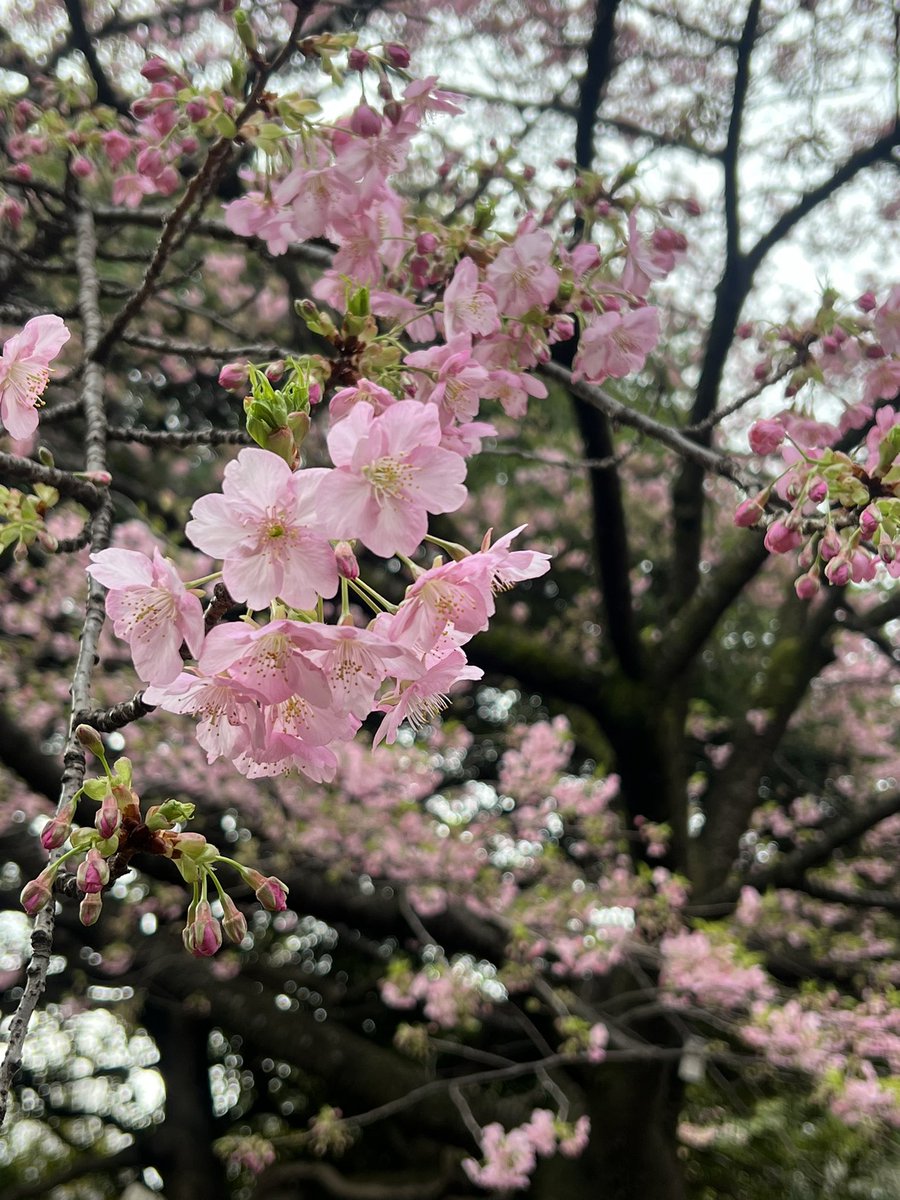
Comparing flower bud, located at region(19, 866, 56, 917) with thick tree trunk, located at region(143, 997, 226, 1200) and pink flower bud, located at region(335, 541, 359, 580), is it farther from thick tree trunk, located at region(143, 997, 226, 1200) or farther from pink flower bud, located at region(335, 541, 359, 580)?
Answer: thick tree trunk, located at region(143, 997, 226, 1200)

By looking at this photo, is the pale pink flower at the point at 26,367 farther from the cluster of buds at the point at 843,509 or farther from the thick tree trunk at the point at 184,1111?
the thick tree trunk at the point at 184,1111

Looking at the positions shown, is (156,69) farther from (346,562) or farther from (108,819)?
(108,819)

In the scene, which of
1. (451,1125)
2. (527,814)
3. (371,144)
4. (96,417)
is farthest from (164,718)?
(371,144)

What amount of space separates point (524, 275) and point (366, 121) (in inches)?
12.9

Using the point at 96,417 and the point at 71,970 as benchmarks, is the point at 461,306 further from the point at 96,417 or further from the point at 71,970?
the point at 71,970

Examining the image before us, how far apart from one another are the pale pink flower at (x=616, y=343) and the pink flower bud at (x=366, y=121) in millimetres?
446

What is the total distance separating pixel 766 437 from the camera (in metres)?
1.10

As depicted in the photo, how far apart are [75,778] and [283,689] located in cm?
22

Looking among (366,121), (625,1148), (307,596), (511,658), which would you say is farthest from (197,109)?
(625,1148)

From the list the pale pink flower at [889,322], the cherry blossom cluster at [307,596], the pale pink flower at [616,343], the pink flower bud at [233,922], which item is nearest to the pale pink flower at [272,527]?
the cherry blossom cluster at [307,596]

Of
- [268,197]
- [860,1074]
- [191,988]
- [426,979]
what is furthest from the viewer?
[191,988]

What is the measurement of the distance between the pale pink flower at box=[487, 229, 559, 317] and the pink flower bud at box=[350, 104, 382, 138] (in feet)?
0.87

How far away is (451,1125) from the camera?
15.1 ft

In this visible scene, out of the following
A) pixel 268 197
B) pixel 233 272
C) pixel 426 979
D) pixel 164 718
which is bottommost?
pixel 426 979
